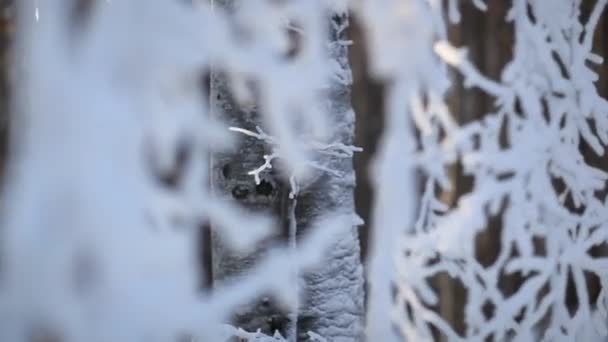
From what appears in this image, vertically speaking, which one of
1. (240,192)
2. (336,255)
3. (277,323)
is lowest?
(277,323)

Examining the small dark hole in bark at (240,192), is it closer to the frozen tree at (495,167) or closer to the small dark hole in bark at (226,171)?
the small dark hole in bark at (226,171)

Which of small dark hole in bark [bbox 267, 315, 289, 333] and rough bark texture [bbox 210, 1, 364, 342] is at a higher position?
rough bark texture [bbox 210, 1, 364, 342]

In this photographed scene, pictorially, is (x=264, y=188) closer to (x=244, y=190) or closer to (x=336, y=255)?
(x=244, y=190)

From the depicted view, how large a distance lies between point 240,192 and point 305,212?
0.38 ft

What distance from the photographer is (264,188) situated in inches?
48.7

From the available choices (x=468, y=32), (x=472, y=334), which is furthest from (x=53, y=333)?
(x=468, y=32)

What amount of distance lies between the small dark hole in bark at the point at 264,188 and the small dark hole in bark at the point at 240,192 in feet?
0.06

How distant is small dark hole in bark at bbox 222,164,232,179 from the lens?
1232 millimetres

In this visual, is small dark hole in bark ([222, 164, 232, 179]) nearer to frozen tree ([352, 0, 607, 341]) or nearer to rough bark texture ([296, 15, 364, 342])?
rough bark texture ([296, 15, 364, 342])

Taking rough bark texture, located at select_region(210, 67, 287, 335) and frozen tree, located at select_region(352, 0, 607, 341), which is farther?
frozen tree, located at select_region(352, 0, 607, 341)

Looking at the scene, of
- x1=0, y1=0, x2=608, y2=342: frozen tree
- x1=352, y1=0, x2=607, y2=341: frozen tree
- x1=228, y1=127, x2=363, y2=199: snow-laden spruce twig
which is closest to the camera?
x1=0, y1=0, x2=608, y2=342: frozen tree

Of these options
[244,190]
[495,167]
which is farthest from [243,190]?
[495,167]

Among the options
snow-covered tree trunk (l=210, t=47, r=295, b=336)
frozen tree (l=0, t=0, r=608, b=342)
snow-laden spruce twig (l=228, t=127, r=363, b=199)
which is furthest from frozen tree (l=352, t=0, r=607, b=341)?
snow-covered tree trunk (l=210, t=47, r=295, b=336)

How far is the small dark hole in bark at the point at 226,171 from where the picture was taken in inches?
48.5
